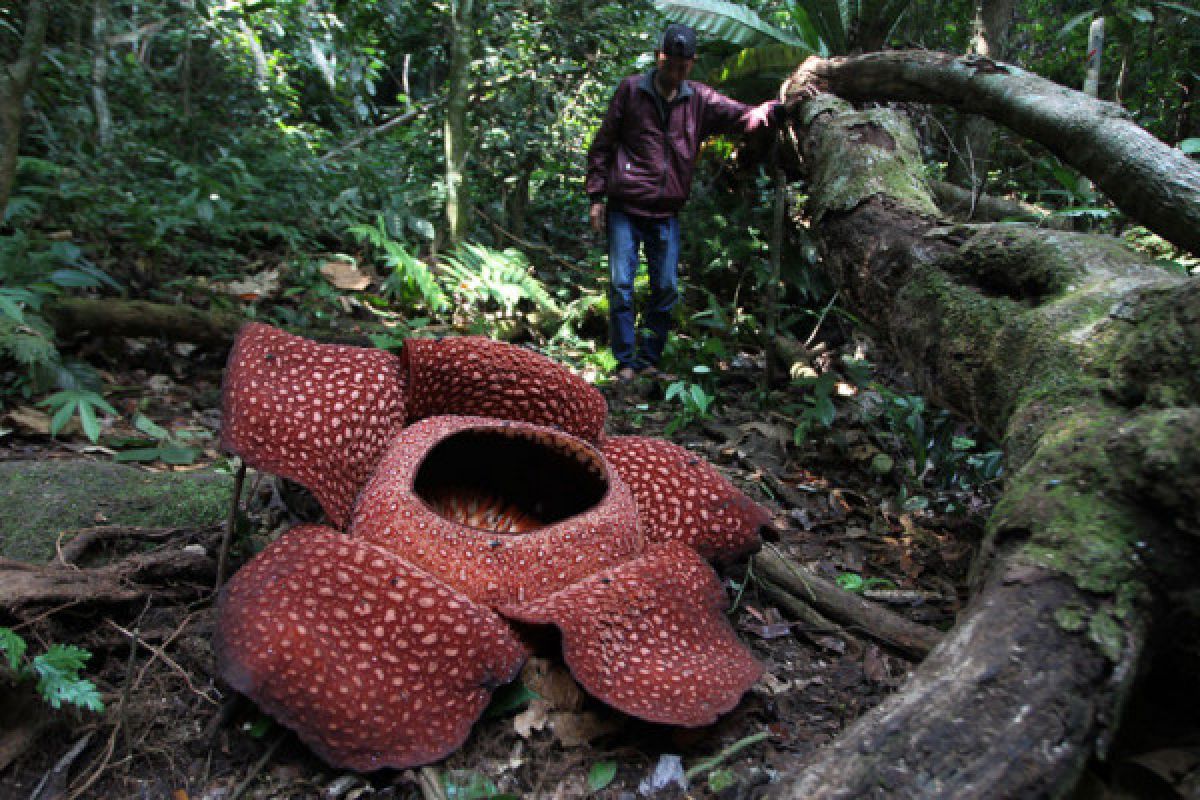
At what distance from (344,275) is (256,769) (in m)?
5.08

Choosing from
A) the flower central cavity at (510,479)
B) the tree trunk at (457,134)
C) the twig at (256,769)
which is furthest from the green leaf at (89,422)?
the tree trunk at (457,134)

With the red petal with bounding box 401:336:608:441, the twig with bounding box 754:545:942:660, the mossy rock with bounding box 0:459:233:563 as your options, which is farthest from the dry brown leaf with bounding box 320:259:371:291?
the twig with bounding box 754:545:942:660

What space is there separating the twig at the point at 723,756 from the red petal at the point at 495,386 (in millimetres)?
894

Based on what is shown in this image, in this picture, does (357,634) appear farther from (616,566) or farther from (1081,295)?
(1081,295)

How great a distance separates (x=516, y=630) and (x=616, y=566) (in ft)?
0.96

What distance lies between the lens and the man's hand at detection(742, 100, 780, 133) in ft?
17.5

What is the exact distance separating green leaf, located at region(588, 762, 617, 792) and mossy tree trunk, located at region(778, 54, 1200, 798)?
563mm

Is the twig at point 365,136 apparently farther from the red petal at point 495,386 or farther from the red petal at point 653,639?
the red petal at point 653,639

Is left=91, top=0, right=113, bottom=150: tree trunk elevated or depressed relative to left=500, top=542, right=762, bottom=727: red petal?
elevated

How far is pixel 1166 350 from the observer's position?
4.96ft

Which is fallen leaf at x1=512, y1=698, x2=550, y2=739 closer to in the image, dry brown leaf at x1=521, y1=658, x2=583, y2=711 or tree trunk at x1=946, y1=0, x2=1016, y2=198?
dry brown leaf at x1=521, y1=658, x2=583, y2=711

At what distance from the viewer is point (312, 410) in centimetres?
186

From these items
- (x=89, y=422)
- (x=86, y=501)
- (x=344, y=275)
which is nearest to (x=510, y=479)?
(x=86, y=501)

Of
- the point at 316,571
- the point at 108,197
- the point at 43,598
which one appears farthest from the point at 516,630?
the point at 108,197
